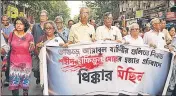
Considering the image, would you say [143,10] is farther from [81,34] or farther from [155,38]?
[81,34]

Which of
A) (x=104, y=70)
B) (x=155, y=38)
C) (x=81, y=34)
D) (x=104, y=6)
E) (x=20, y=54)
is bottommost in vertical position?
(x=104, y=70)

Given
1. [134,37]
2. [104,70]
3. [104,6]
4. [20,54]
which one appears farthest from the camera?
[104,6]

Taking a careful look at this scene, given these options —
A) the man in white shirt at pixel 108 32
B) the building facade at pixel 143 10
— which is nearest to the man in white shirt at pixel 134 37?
the man in white shirt at pixel 108 32

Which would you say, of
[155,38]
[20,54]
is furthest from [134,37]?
[20,54]

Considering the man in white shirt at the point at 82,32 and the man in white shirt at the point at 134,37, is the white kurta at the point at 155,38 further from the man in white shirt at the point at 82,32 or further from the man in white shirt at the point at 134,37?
the man in white shirt at the point at 82,32

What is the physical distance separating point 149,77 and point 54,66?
159 cm

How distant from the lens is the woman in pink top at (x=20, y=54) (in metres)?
6.83

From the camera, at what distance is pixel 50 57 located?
6438mm

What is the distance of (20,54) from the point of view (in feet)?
22.4

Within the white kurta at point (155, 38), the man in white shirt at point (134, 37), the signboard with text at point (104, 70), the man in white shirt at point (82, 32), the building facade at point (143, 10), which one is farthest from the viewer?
the building facade at point (143, 10)

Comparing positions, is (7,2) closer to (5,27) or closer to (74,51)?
(5,27)

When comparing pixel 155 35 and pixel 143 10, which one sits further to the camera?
pixel 143 10

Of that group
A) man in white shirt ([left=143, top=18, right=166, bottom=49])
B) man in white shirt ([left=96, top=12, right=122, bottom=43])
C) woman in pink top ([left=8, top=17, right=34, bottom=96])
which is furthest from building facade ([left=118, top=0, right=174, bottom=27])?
woman in pink top ([left=8, top=17, right=34, bottom=96])

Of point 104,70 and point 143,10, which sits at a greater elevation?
point 143,10
